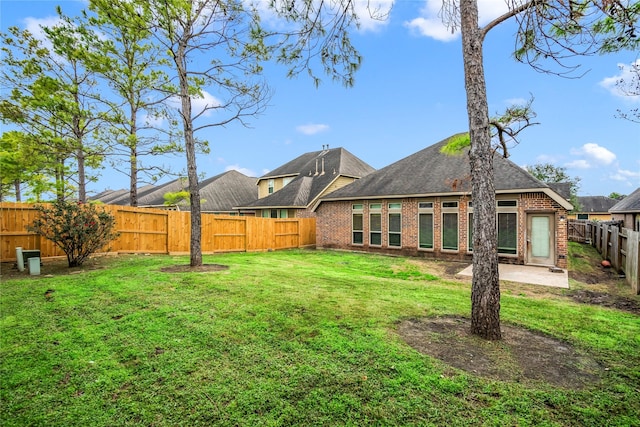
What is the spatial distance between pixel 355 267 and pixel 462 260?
4914 millimetres

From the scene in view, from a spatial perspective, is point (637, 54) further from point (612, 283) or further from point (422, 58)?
point (612, 283)

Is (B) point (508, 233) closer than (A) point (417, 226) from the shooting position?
Yes

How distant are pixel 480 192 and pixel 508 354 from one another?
1997 mm

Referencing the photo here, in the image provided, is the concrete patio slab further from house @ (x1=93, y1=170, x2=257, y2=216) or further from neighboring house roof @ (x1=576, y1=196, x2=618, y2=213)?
neighboring house roof @ (x1=576, y1=196, x2=618, y2=213)

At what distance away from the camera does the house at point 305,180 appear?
22078mm

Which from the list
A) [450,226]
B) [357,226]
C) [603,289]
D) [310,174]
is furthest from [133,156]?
[603,289]

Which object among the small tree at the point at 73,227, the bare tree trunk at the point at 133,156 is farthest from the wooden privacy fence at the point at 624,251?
the bare tree trunk at the point at 133,156

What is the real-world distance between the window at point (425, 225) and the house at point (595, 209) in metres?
43.5

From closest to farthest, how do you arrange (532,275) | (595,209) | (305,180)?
(532,275) → (305,180) → (595,209)

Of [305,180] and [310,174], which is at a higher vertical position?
[310,174]

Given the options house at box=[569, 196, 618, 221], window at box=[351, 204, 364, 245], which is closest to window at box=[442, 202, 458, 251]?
window at box=[351, 204, 364, 245]

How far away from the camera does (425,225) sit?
46.2 ft

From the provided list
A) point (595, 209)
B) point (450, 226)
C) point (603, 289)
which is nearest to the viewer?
point (603, 289)

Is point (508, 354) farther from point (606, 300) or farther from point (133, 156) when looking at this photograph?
point (133, 156)
